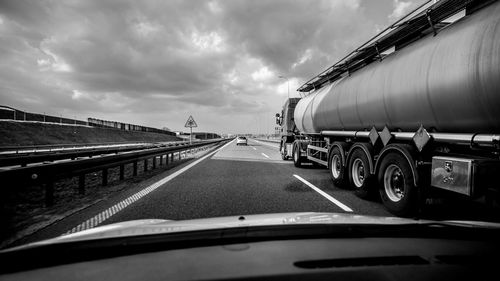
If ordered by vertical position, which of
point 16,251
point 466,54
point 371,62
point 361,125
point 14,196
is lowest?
point 14,196

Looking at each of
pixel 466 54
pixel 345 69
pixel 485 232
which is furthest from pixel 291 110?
pixel 485 232

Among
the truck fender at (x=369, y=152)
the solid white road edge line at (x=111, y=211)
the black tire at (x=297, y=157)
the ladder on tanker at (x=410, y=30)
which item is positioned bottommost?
the solid white road edge line at (x=111, y=211)

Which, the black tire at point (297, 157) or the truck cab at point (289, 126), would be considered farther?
the truck cab at point (289, 126)

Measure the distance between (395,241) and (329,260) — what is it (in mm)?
656

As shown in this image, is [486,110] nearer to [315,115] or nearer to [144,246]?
[144,246]

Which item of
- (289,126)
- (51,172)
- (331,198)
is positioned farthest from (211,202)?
(289,126)

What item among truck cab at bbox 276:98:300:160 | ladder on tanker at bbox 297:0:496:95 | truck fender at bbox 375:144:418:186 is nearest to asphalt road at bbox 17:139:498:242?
truck fender at bbox 375:144:418:186

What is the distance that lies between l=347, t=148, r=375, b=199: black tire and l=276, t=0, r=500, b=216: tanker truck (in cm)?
2

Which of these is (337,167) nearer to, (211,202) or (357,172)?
(357,172)

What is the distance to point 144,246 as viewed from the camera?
186 centimetres

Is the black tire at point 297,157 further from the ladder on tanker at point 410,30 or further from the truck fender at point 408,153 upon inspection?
the truck fender at point 408,153

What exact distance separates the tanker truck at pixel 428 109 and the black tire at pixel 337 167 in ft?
0.17

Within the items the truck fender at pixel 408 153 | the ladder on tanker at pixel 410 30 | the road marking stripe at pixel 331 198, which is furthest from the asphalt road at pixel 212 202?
the ladder on tanker at pixel 410 30

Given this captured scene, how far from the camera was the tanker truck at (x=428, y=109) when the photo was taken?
3.81 meters
